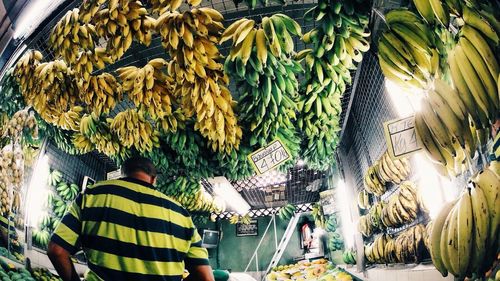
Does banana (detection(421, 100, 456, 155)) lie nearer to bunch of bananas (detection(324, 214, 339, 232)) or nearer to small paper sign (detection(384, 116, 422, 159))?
small paper sign (detection(384, 116, 422, 159))

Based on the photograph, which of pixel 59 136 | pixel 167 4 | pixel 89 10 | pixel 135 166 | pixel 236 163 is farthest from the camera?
pixel 236 163

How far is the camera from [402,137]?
1.71 meters

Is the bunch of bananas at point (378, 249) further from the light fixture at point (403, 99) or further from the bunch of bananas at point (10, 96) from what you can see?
the bunch of bananas at point (10, 96)

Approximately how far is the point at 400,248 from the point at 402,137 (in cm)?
109

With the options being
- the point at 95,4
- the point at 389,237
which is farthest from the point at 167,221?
the point at 389,237

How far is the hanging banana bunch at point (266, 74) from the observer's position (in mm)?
1937

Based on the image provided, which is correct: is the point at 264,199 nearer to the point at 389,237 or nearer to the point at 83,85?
the point at 389,237

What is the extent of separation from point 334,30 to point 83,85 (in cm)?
173

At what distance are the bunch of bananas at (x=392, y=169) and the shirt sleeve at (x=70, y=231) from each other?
1.93 metres

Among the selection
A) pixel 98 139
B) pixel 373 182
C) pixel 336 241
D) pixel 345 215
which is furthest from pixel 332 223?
pixel 98 139

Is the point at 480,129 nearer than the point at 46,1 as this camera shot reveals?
Yes

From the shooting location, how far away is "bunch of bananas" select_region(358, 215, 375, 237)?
3084 mm

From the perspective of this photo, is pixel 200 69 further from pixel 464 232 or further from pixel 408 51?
pixel 464 232

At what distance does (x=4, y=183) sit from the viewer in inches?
94.9
